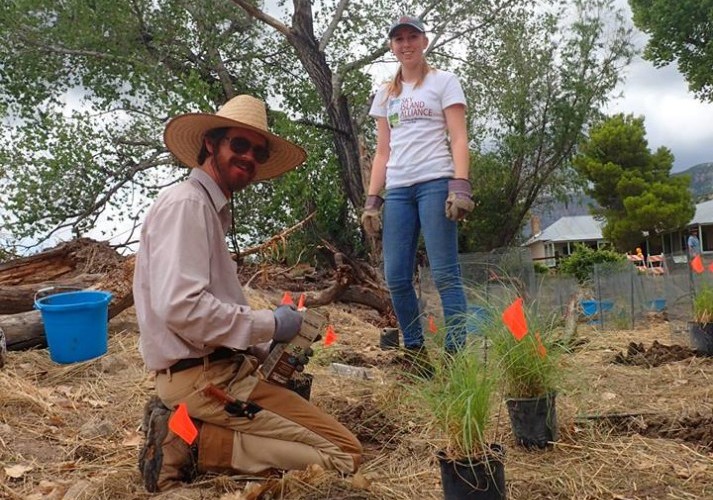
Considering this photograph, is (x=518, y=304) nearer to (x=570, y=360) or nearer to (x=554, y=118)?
(x=570, y=360)

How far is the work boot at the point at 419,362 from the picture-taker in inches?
122

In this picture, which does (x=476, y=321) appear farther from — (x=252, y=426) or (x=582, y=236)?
(x=582, y=236)

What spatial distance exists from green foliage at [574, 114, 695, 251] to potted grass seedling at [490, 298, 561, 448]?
77.0ft

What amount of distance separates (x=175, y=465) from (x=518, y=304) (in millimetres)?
1267

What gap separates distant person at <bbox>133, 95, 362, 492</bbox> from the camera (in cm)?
204

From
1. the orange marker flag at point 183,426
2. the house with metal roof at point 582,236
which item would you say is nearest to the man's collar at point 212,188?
the orange marker flag at point 183,426

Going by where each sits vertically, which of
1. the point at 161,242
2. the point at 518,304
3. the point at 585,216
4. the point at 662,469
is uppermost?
the point at 585,216

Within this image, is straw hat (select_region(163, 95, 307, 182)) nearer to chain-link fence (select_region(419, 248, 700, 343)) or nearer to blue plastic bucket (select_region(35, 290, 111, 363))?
blue plastic bucket (select_region(35, 290, 111, 363))

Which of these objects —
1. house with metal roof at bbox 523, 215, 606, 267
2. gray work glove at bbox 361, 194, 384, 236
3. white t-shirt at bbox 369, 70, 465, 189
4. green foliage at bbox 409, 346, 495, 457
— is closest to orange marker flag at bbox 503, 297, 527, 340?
green foliage at bbox 409, 346, 495, 457

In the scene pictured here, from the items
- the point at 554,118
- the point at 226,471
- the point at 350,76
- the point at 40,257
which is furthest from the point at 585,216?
the point at 226,471

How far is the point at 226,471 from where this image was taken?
222 cm

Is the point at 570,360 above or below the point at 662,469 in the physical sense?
above

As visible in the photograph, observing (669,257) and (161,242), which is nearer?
(161,242)

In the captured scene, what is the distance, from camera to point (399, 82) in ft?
11.5
